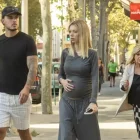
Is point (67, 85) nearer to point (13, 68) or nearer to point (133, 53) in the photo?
point (13, 68)

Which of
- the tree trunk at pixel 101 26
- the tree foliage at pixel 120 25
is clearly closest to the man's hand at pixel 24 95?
the tree trunk at pixel 101 26

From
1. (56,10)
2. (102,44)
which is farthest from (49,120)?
(102,44)

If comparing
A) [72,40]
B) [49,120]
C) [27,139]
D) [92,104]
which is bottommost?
[49,120]

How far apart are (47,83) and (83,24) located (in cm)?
912

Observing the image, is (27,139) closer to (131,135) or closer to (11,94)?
(11,94)

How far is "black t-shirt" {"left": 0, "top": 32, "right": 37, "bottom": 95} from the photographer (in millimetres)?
6102

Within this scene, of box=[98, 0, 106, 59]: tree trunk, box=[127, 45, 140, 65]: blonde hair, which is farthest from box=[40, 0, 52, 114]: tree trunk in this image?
box=[98, 0, 106, 59]: tree trunk

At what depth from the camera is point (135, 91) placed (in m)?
6.83

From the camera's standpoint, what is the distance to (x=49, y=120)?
43.7 ft

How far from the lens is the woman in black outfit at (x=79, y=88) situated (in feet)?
19.2

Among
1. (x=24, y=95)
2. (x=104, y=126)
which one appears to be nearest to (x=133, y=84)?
(x=24, y=95)

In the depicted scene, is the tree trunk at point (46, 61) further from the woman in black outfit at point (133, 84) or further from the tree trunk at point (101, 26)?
the tree trunk at point (101, 26)

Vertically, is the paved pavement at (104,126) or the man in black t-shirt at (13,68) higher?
the man in black t-shirt at (13,68)

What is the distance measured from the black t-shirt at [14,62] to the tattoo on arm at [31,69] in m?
0.05
